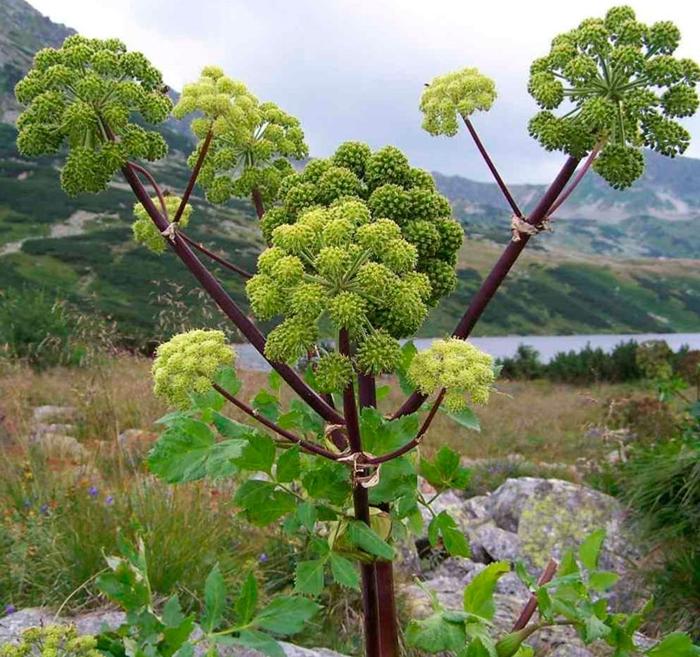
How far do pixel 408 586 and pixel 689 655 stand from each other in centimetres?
406

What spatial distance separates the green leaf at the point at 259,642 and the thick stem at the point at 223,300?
642 mm

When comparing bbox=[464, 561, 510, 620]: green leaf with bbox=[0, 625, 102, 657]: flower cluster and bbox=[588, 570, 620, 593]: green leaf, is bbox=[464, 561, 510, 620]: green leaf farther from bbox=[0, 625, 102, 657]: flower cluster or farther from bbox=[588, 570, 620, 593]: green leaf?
bbox=[0, 625, 102, 657]: flower cluster

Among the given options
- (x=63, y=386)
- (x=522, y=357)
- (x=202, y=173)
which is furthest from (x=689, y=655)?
(x=522, y=357)

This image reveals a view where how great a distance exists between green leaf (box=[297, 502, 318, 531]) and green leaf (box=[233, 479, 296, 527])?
0.05 metres

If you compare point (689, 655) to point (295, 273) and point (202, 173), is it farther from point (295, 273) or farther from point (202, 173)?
point (202, 173)

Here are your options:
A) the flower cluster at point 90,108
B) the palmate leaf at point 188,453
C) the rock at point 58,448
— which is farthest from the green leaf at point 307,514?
the rock at point 58,448

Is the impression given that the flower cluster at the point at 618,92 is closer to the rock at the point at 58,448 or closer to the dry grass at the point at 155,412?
the dry grass at the point at 155,412

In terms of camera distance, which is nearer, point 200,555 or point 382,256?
point 382,256

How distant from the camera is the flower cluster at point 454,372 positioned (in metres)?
1.68

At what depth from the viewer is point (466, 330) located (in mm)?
1913

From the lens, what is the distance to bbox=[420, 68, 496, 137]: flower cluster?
6.43ft

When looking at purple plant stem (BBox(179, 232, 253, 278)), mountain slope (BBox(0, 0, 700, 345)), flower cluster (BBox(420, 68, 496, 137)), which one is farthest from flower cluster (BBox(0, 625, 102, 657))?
mountain slope (BBox(0, 0, 700, 345))

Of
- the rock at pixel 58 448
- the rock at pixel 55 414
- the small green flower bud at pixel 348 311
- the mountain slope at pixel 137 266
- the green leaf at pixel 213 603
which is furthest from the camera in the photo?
the mountain slope at pixel 137 266

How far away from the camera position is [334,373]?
160cm
